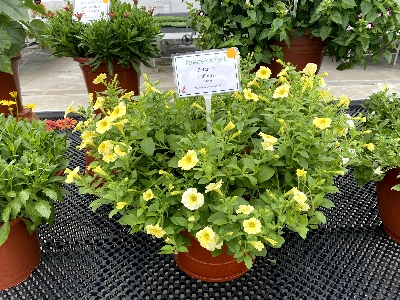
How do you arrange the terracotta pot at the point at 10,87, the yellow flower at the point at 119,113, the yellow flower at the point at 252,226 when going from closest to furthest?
the yellow flower at the point at 252,226, the yellow flower at the point at 119,113, the terracotta pot at the point at 10,87

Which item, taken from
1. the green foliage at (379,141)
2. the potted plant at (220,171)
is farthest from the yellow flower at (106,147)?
the green foliage at (379,141)

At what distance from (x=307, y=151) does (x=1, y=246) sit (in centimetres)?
90

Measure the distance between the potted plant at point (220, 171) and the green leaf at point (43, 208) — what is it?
0.40ft

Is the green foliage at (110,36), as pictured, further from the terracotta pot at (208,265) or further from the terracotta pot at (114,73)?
the terracotta pot at (208,265)

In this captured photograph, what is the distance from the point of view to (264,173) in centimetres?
93

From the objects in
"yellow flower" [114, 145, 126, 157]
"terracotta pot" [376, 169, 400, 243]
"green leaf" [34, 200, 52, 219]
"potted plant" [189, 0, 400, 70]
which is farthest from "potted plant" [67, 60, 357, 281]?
"potted plant" [189, 0, 400, 70]

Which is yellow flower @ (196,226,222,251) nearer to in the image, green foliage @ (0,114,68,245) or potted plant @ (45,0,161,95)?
green foliage @ (0,114,68,245)

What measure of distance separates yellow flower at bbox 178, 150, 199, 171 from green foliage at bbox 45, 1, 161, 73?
3.12 feet

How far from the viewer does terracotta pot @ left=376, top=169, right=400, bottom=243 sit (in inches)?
45.3

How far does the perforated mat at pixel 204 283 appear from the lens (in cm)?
100

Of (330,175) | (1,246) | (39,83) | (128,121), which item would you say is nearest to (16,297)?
(1,246)

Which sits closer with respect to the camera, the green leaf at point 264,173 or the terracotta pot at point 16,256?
the green leaf at point 264,173

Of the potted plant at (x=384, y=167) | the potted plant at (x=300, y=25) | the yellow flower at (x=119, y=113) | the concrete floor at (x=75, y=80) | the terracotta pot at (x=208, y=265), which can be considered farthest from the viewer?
the concrete floor at (x=75, y=80)

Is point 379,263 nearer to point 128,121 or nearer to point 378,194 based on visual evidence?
point 378,194
